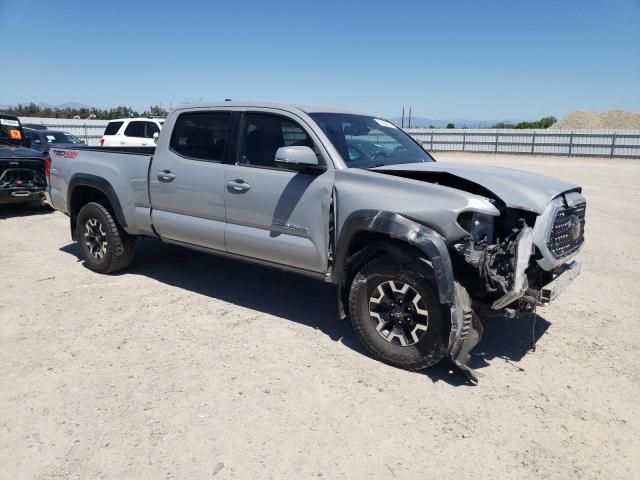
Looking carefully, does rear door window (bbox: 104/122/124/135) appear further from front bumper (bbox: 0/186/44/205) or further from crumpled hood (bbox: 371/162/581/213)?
crumpled hood (bbox: 371/162/581/213)

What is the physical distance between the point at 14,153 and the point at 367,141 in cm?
831

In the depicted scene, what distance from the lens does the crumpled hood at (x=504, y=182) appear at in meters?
3.75

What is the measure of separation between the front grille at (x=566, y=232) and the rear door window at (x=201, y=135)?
3012 millimetres

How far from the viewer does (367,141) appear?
188 inches

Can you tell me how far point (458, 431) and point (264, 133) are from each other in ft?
9.90

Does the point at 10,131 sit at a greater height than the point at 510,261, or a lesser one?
greater

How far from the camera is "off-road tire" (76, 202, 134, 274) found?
19.7 feet

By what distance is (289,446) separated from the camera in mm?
3006

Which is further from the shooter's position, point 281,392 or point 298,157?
point 298,157

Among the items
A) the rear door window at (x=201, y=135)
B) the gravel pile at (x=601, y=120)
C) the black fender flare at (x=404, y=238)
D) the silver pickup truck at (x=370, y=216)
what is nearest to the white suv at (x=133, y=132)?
the silver pickup truck at (x=370, y=216)

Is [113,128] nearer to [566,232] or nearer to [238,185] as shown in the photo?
[238,185]

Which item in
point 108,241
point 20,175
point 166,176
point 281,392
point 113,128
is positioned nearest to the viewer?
point 281,392

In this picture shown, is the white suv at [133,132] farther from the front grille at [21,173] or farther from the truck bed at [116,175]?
the truck bed at [116,175]

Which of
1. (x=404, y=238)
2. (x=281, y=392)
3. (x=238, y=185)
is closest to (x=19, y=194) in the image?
(x=238, y=185)
